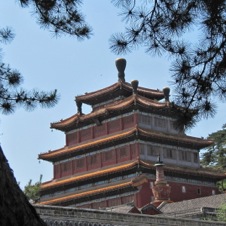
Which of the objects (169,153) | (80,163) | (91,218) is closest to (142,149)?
(169,153)

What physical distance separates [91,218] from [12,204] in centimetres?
1799

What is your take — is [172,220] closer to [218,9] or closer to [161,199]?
[161,199]

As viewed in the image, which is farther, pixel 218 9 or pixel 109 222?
pixel 109 222

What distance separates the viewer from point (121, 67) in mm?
41531

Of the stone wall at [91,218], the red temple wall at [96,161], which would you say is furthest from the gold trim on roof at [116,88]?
the stone wall at [91,218]

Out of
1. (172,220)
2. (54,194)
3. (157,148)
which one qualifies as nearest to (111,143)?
Result: (157,148)

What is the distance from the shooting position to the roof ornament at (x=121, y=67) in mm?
40803

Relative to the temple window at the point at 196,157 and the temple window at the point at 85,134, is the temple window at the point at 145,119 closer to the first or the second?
the temple window at the point at 85,134

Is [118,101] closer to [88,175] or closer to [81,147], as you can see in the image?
[81,147]

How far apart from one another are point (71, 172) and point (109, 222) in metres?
19.2

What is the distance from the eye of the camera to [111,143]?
38938 mm

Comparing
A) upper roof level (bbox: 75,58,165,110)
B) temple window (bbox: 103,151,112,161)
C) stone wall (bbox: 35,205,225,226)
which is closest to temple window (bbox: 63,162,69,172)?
temple window (bbox: 103,151,112,161)

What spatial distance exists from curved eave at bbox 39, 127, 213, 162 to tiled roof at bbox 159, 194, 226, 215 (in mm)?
5336

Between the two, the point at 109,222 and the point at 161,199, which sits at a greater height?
the point at 161,199
